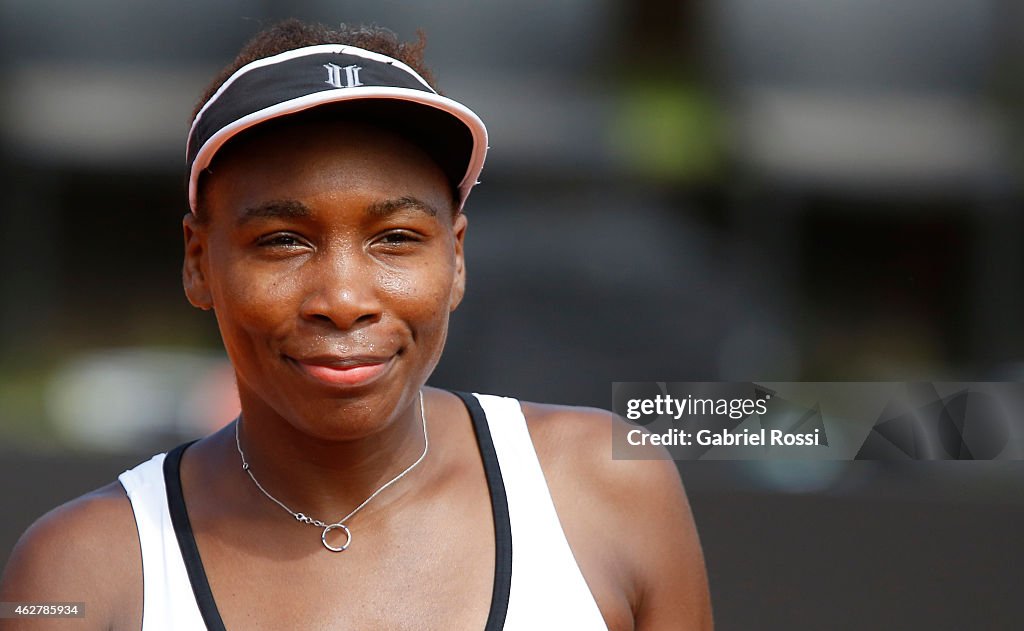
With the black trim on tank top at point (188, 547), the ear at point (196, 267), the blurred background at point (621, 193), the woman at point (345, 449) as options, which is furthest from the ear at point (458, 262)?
the blurred background at point (621, 193)

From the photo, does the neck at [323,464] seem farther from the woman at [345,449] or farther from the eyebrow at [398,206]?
the eyebrow at [398,206]

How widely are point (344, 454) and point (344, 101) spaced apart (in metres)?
0.48

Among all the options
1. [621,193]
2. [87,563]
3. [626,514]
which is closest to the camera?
[87,563]

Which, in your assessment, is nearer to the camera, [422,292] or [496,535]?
[422,292]

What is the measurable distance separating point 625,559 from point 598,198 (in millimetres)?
2032

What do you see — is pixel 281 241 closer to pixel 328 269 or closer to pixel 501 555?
pixel 328 269

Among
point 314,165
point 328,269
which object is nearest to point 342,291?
point 328,269

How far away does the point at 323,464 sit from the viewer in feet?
5.16

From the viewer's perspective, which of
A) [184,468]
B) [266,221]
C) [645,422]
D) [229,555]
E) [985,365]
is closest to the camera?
[266,221]

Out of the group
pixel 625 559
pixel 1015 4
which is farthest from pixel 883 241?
pixel 625 559

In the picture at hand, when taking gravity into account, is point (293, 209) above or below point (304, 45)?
below

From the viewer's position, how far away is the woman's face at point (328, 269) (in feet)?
4.56

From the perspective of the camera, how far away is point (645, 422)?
2.95 m

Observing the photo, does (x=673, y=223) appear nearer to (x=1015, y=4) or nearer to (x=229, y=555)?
(x=1015, y=4)
